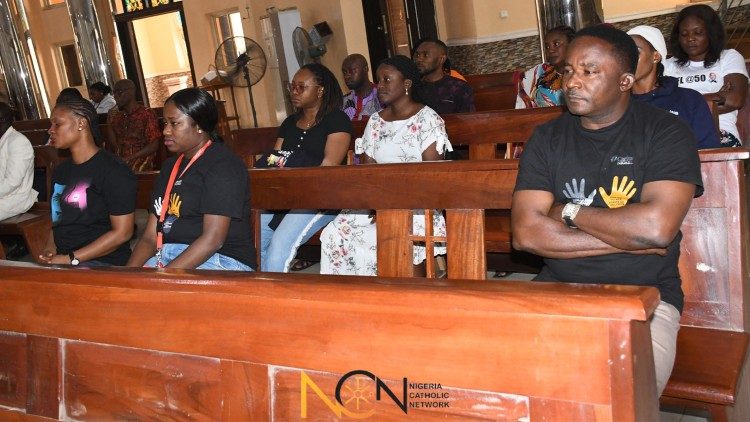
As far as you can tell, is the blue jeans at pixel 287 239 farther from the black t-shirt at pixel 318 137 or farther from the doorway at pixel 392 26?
the doorway at pixel 392 26

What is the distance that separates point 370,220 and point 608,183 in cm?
169

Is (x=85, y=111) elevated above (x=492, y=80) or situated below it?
above

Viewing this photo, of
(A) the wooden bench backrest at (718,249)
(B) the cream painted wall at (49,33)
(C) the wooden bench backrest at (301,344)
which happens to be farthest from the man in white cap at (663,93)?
(B) the cream painted wall at (49,33)

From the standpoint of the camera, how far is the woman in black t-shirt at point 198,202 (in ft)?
9.87

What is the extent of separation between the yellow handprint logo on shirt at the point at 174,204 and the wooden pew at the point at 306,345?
1086mm

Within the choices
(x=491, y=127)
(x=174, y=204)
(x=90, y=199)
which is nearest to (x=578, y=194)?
(x=174, y=204)

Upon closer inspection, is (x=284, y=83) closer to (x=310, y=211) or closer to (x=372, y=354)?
(x=310, y=211)

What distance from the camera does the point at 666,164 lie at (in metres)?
2.24

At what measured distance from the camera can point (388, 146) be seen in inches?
168

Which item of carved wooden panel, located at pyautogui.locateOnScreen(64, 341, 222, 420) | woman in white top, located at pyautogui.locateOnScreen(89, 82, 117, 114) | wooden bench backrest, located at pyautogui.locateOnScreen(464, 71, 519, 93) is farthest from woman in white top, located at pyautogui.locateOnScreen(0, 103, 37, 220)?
woman in white top, located at pyautogui.locateOnScreen(89, 82, 117, 114)

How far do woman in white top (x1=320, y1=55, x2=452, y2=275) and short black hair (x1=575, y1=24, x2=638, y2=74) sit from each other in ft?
4.11

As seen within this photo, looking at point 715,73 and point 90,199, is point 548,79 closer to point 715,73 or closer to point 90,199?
point 715,73

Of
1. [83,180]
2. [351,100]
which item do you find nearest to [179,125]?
[83,180]

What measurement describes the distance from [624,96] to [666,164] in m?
0.25
